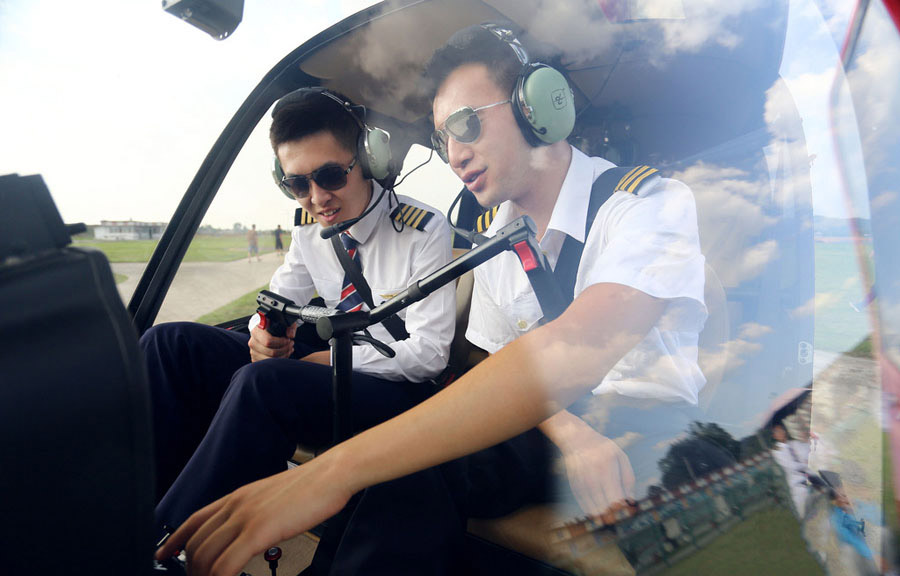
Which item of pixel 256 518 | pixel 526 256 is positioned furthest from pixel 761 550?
pixel 256 518

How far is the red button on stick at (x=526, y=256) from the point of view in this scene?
794mm

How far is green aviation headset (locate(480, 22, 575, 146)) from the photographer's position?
32.2 inches

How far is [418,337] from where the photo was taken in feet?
4.56

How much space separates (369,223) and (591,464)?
1026 mm

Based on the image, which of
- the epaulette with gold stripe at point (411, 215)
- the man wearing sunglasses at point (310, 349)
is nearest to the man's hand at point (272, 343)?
the man wearing sunglasses at point (310, 349)

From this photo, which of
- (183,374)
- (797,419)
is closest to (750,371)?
(797,419)

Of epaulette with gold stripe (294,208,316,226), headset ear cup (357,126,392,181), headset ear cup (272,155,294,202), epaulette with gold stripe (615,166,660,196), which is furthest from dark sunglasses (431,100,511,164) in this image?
epaulette with gold stripe (294,208,316,226)

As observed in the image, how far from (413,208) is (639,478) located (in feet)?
3.30

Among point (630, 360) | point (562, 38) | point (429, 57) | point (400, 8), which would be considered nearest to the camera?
point (630, 360)

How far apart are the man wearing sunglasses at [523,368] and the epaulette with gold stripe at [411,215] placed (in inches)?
20.5

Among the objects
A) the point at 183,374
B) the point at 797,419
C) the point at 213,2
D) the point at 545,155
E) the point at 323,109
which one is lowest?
the point at 183,374

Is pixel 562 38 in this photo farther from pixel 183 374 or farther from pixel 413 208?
pixel 183 374

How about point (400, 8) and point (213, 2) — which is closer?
point (213, 2)

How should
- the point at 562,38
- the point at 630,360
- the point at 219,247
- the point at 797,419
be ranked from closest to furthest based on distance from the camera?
the point at 797,419, the point at 630,360, the point at 562,38, the point at 219,247
